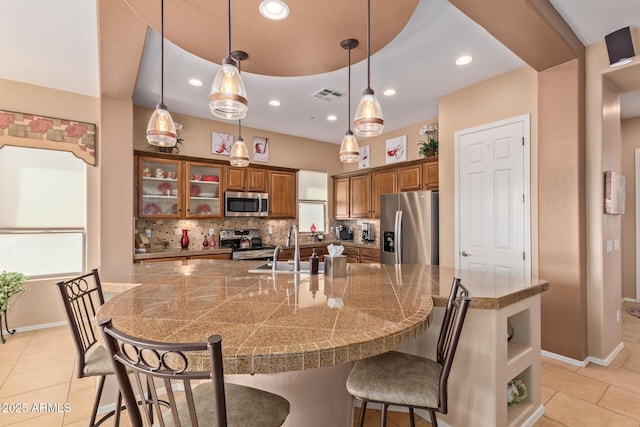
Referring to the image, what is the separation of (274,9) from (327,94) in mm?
2107

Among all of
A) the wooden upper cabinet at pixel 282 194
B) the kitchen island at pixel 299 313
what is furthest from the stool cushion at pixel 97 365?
the wooden upper cabinet at pixel 282 194

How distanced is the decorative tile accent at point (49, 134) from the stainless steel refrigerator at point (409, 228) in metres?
4.26

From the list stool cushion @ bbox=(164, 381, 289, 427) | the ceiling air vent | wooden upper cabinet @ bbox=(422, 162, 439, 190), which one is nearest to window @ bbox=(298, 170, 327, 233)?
the ceiling air vent

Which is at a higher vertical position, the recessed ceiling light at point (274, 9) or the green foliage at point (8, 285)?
the recessed ceiling light at point (274, 9)

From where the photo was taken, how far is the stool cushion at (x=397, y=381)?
4.25ft

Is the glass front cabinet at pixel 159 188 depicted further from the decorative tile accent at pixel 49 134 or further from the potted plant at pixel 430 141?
the potted plant at pixel 430 141

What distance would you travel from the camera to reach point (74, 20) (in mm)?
2477

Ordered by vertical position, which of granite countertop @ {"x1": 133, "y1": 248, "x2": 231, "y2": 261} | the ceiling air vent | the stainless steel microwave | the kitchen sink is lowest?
granite countertop @ {"x1": 133, "y1": 248, "x2": 231, "y2": 261}

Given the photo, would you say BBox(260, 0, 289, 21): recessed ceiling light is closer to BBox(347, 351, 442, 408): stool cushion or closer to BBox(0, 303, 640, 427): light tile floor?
BBox(347, 351, 442, 408): stool cushion

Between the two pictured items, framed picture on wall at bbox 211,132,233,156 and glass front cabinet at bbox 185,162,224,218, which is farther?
framed picture on wall at bbox 211,132,233,156

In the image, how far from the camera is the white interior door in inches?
126

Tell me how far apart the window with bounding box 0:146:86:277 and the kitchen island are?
2.20 meters

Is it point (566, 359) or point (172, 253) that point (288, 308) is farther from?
point (172, 253)

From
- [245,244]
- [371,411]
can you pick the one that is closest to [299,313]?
[371,411]
